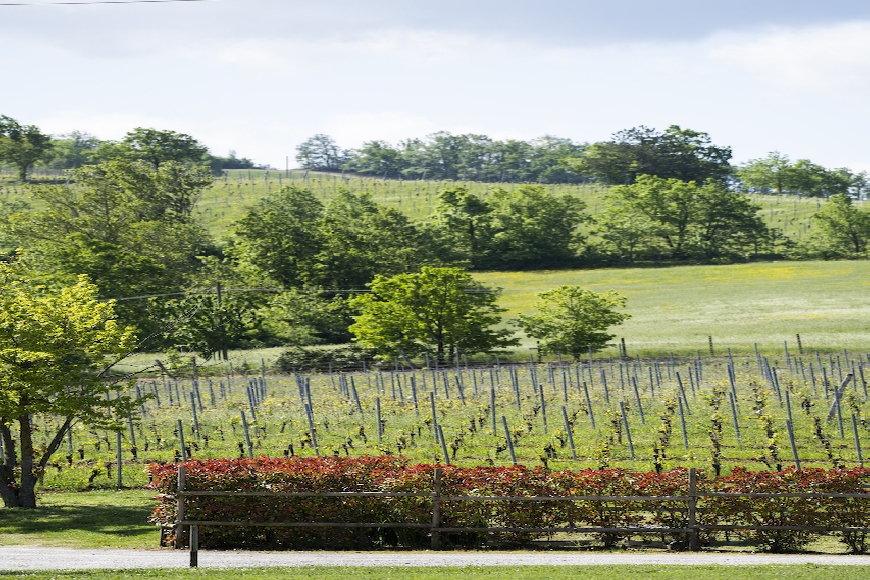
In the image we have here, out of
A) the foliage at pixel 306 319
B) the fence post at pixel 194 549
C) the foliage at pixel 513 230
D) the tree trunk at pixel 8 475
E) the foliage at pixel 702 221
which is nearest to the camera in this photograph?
the fence post at pixel 194 549

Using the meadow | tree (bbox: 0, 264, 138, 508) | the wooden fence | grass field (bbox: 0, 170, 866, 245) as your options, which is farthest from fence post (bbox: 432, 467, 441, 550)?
grass field (bbox: 0, 170, 866, 245)

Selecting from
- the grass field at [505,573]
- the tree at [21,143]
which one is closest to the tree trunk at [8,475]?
the grass field at [505,573]

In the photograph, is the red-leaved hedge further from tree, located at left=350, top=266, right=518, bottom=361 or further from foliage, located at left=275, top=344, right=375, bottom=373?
foliage, located at left=275, top=344, right=375, bottom=373

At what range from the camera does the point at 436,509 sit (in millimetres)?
17953

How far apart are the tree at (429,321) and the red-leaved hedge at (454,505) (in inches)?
1767

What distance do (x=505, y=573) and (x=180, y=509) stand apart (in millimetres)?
6333

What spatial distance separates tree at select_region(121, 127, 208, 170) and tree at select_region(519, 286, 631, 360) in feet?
278

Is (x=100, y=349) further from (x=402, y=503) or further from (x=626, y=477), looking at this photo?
(x=626, y=477)

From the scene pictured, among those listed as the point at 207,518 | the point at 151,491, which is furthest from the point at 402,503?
the point at 151,491

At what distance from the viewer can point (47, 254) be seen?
72.6 metres

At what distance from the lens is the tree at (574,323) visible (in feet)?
201

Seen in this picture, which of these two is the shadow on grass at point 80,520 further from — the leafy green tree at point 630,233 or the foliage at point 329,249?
the leafy green tree at point 630,233

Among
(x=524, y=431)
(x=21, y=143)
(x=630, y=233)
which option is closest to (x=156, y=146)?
(x=21, y=143)

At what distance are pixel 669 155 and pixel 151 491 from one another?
427 feet
